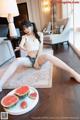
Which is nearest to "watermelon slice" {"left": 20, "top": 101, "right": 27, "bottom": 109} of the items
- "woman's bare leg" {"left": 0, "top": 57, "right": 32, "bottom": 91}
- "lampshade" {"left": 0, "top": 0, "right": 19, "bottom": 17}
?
"woman's bare leg" {"left": 0, "top": 57, "right": 32, "bottom": 91}

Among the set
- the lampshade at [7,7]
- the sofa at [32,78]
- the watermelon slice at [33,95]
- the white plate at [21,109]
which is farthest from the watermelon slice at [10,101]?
the lampshade at [7,7]

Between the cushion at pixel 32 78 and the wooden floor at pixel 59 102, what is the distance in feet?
0.36

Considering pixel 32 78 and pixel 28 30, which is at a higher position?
pixel 28 30

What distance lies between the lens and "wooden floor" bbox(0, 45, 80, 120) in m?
1.77

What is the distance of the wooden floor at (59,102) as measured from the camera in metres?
1.77

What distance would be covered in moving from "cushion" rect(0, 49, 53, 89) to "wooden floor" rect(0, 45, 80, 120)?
111mm

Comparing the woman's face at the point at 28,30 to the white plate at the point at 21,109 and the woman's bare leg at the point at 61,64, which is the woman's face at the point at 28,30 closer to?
the woman's bare leg at the point at 61,64

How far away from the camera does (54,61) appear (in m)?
2.54

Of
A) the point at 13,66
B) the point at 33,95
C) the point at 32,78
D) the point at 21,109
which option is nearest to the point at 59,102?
the point at 33,95

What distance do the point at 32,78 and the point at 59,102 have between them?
0.79 metres

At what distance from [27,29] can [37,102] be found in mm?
1428

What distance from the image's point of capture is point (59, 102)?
6.59 feet

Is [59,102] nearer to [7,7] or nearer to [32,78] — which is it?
[32,78]

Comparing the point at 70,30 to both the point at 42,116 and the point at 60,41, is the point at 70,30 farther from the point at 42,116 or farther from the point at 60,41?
the point at 42,116
